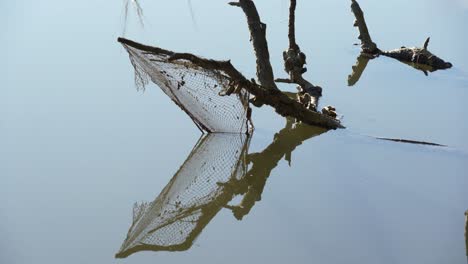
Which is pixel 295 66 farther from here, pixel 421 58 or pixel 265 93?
pixel 421 58

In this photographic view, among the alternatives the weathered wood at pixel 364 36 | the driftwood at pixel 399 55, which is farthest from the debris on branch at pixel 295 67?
the weathered wood at pixel 364 36

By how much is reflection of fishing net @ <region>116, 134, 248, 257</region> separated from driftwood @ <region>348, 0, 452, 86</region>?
2.61m

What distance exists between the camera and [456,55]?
9.41 meters

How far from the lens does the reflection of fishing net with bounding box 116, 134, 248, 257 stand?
505 centimetres

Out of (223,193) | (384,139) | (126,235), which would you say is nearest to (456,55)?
(384,139)

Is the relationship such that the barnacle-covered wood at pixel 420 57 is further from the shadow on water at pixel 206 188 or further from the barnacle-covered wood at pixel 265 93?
the shadow on water at pixel 206 188

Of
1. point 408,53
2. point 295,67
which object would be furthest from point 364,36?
point 295,67

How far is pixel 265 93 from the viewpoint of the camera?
6484 mm

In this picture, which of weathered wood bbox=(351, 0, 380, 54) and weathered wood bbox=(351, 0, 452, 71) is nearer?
weathered wood bbox=(351, 0, 452, 71)

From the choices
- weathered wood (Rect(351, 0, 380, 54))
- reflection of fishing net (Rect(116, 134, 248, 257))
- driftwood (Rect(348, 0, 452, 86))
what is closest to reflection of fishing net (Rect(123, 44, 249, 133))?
reflection of fishing net (Rect(116, 134, 248, 257))

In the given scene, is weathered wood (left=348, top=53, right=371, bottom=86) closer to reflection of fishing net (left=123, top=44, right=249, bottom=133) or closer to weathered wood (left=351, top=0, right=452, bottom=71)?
weathered wood (left=351, top=0, right=452, bottom=71)

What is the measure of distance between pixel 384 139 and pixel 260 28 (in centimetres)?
164

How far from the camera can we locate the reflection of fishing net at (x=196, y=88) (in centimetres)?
607

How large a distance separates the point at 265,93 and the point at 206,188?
113cm
